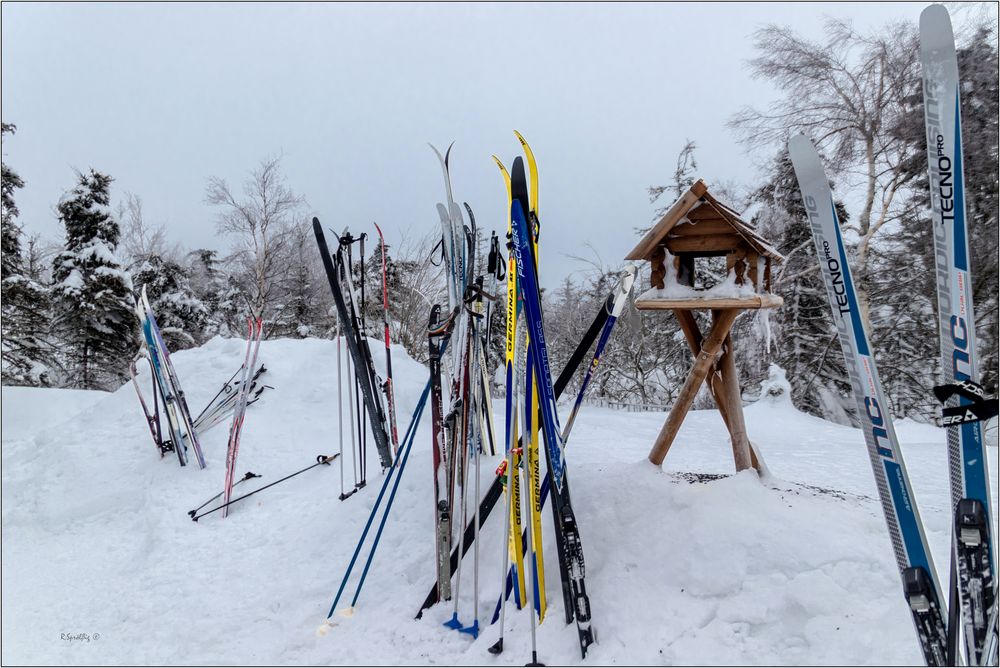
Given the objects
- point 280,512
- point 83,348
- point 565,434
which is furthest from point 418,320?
point 565,434

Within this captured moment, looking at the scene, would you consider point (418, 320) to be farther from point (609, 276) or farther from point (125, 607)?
point (125, 607)

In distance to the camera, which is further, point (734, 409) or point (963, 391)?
point (734, 409)

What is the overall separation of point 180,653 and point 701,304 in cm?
325

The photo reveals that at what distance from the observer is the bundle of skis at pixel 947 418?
1.36 m

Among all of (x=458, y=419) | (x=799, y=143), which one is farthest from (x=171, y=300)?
(x=799, y=143)

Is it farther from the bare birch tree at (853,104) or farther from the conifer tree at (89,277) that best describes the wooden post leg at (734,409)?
the conifer tree at (89,277)

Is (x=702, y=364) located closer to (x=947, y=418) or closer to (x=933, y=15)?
(x=947, y=418)

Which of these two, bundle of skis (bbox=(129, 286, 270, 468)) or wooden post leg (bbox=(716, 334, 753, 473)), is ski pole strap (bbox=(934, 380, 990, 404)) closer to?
wooden post leg (bbox=(716, 334, 753, 473))

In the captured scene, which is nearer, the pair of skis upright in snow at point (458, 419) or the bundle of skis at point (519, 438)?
the bundle of skis at point (519, 438)

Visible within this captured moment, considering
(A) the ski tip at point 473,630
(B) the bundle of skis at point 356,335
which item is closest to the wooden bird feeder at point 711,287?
(A) the ski tip at point 473,630

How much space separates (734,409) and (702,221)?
3.33 ft

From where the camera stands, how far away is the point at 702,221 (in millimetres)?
2529

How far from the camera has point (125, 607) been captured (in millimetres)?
3043

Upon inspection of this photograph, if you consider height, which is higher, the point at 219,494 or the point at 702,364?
the point at 702,364
